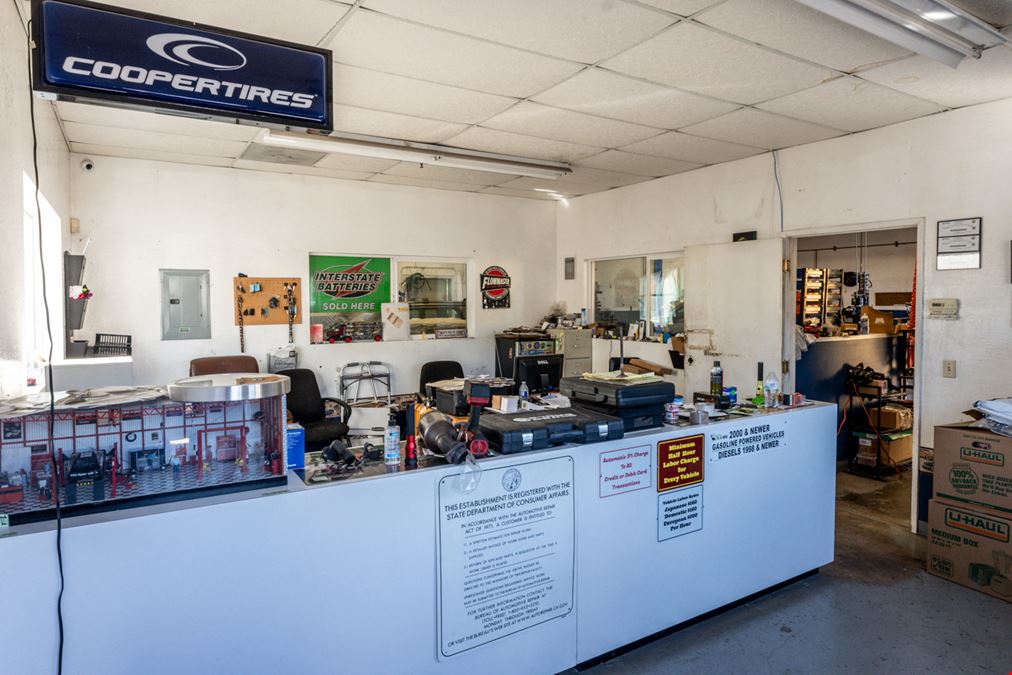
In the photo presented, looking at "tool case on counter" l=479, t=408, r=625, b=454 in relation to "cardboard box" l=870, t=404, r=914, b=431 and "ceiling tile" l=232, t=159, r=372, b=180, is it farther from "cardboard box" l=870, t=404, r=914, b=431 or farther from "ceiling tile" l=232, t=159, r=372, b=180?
"cardboard box" l=870, t=404, r=914, b=431

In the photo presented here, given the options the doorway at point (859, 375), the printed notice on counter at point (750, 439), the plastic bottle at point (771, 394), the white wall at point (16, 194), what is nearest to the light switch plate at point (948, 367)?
the doorway at point (859, 375)

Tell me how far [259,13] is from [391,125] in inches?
64.9

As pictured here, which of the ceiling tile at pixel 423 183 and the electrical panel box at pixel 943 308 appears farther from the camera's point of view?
the ceiling tile at pixel 423 183

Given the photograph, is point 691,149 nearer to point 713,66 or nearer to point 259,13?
point 713,66

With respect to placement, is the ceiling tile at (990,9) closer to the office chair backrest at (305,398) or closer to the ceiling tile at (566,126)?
the ceiling tile at (566,126)

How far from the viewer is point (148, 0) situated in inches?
93.7

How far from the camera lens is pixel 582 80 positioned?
3.27m

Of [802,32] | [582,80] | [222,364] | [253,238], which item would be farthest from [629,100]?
[222,364]

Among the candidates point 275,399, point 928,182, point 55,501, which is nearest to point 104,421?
point 55,501

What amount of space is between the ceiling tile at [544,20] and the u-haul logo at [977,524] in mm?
3075

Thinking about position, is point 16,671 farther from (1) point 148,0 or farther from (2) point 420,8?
(2) point 420,8

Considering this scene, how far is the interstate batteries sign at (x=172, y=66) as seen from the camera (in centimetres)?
195

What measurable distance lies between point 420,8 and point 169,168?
A: 360 cm

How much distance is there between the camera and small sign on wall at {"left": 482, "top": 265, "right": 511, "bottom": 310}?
262 inches
